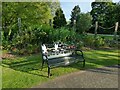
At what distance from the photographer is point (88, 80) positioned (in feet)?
20.2

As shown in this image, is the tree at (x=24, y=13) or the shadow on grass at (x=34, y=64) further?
the tree at (x=24, y=13)

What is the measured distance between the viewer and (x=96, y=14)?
43.8 meters

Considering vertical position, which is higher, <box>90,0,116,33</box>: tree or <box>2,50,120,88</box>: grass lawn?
<box>90,0,116,33</box>: tree

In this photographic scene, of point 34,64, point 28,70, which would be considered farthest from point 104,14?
point 28,70

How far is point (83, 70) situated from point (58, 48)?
5.10 feet

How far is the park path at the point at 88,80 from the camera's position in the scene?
18.6 feet

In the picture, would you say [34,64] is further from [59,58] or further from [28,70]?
[59,58]

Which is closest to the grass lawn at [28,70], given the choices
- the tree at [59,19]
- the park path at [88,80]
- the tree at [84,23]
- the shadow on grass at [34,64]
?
the shadow on grass at [34,64]

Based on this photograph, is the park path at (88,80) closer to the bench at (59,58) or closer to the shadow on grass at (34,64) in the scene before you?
the bench at (59,58)

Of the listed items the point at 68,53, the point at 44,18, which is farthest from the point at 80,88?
the point at 44,18

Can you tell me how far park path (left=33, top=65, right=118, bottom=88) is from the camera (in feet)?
18.6

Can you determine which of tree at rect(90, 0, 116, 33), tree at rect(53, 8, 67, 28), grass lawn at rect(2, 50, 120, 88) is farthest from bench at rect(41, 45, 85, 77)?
tree at rect(53, 8, 67, 28)

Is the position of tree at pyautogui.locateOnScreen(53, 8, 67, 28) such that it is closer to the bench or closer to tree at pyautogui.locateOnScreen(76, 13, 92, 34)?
tree at pyautogui.locateOnScreen(76, 13, 92, 34)

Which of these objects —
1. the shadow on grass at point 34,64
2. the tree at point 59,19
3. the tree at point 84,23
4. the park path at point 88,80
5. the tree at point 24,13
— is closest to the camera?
the park path at point 88,80
